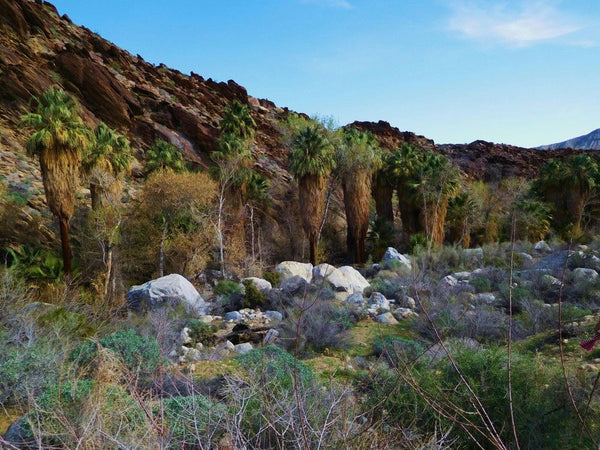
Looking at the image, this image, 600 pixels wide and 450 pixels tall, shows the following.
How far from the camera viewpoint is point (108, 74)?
1510 inches

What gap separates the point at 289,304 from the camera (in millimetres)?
15492

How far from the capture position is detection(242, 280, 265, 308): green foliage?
15828 millimetres

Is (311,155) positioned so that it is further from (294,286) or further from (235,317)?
(235,317)

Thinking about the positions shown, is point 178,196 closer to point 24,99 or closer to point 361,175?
point 361,175

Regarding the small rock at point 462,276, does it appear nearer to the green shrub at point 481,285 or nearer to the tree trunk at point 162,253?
the green shrub at point 481,285

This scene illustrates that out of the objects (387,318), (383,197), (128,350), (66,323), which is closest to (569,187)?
(383,197)

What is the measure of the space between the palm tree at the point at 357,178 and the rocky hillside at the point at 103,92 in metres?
11.1

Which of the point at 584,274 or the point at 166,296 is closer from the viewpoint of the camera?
the point at 584,274

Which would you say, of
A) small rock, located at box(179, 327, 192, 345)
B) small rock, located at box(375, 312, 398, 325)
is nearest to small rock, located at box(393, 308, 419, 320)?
small rock, located at box(375, 312, 398, 325)

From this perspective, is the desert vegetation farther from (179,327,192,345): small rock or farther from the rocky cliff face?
the rocky cliff face

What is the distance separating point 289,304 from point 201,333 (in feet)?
15.8

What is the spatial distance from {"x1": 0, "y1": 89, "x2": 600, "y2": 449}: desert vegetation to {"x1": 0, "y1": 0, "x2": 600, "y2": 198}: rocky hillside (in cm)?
459

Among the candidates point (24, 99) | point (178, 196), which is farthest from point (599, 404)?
point (24, 99)

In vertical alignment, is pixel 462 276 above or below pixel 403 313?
above
